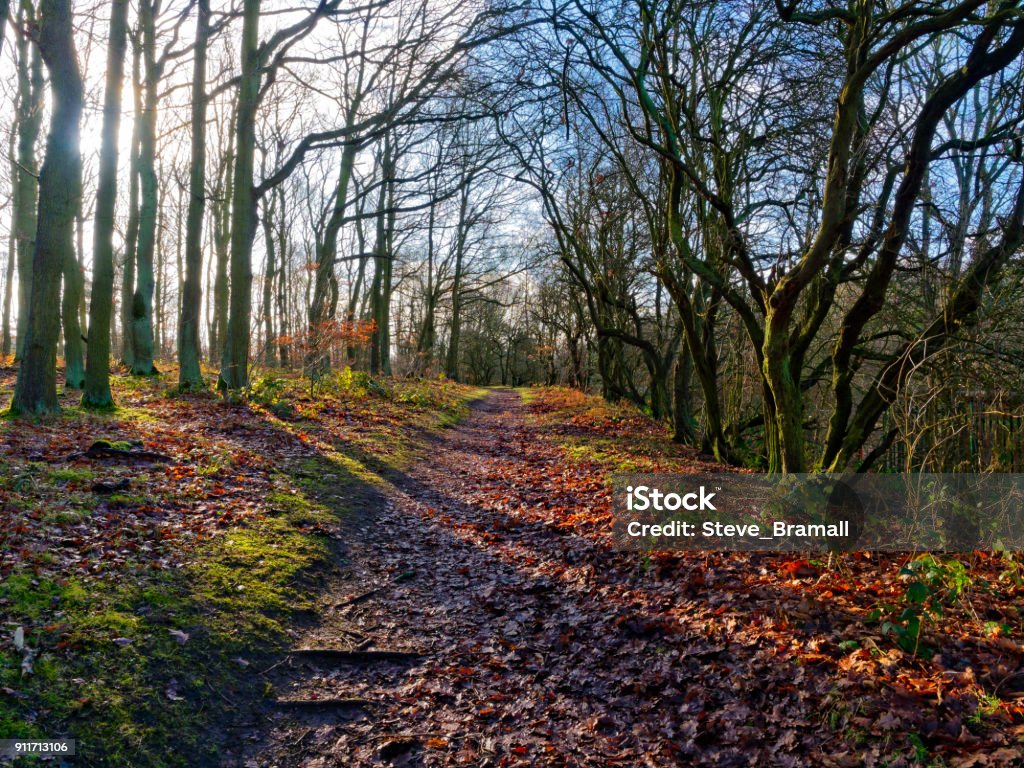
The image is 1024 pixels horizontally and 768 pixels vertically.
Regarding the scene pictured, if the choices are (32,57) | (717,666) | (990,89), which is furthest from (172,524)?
(32,57)

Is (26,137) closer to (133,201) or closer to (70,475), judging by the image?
(133,201)

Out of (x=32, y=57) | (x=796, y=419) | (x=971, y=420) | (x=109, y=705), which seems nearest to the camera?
(x=109, y=705)

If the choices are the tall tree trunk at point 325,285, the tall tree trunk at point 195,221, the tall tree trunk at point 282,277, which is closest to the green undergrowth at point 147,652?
the tall tree trunk at point 195,221

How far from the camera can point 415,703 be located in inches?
149

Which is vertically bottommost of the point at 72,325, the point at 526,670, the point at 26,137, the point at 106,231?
the point at 526,670

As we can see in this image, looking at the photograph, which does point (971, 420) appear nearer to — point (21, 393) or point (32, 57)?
point (21, 393)

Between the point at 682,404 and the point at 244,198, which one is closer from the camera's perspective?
the point at 244,198

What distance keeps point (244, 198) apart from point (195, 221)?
1444 mm

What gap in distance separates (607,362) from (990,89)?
47.7 feet

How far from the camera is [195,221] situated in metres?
12.2

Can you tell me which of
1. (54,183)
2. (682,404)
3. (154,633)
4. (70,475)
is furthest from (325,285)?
(154,633)

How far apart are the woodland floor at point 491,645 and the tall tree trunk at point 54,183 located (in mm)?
1803

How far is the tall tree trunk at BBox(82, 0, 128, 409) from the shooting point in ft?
31.2

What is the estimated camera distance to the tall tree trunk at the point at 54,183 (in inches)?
320
